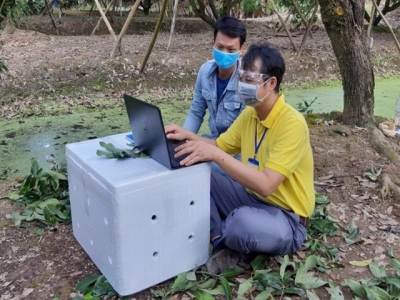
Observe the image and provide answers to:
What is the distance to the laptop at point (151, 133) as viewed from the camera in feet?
5.31

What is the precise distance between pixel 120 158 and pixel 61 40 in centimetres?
642

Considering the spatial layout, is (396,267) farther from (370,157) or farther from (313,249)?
(370,157)

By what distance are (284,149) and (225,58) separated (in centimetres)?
85

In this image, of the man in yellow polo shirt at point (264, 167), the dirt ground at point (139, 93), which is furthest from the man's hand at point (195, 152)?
the dirt ground at point (139, 93)

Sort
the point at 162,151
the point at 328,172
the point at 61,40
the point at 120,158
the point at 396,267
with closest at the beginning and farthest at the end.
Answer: the point at 162,151, the point at 120,158, the point at 396,267, the point at 328,172, the point at 61,40

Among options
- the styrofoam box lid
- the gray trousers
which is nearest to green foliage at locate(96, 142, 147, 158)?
the styrofoam box lid

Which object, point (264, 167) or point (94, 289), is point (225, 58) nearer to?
point (264, 167)

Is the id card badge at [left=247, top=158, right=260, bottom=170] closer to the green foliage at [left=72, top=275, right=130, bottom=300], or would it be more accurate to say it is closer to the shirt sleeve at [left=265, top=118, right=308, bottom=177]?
the shirt sleeve at [left=265, top=118, right=308, bottom=177]

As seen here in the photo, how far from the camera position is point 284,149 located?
1746 mm

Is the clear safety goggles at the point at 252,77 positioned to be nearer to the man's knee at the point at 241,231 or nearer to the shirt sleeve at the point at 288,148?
the shirt sleeve at the point at 288,148

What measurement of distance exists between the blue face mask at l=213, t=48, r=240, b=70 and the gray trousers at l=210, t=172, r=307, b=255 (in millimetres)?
713

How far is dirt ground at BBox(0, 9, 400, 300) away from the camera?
6.64 feet

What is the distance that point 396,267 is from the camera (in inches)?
76.8

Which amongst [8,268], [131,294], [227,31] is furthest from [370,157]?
[8,268]
